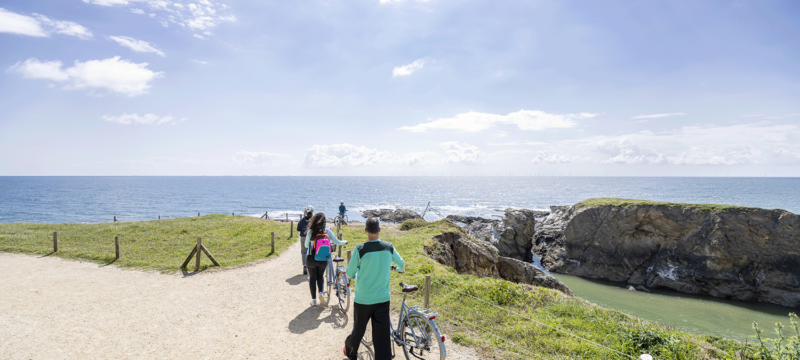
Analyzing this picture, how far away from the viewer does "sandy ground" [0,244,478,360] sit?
8.07 m

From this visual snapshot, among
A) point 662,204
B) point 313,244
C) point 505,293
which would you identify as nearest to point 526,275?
point 505,293

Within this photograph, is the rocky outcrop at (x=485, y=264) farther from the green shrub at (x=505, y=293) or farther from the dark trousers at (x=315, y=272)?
the dark trousers at (x=315, y=272)

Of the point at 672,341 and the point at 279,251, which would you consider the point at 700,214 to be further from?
the point at 279,251

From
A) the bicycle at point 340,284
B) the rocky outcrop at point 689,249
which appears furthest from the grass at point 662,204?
the bicycle at point 340,284

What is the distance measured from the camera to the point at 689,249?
A: 3188cm

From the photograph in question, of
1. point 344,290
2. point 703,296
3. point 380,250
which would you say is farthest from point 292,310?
point 703,296

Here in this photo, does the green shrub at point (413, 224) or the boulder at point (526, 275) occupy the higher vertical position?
the green shrub at point (413, 224)

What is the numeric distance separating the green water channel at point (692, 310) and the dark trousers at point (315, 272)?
2381 centimetres

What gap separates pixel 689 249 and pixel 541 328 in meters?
34.6

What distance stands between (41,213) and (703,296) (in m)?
121

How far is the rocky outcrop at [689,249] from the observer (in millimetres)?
28703

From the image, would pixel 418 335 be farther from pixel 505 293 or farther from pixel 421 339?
pixel 505 293

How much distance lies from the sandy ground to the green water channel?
2415 cm

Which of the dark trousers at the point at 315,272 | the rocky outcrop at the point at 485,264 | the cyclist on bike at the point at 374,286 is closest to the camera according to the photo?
the cyclist on bike at the point at 374,286
